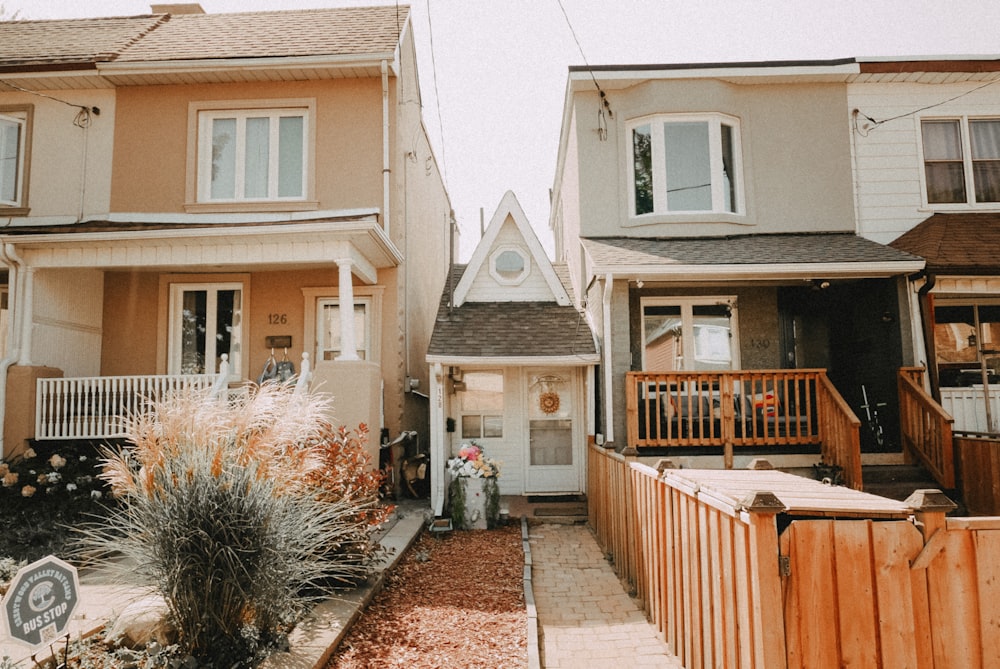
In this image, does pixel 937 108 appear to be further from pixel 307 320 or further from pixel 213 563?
pixel 213 563

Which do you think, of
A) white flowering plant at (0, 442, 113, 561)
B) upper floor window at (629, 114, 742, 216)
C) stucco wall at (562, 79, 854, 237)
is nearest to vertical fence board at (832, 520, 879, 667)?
white flowering plant at (0, 442, 113, 561)

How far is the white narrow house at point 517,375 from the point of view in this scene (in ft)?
37.9

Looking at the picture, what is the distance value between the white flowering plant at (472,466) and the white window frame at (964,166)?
912 cm

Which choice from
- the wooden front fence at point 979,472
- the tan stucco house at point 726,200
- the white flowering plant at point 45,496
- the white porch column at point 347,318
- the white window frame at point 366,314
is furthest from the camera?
the white window frame at point 366,314

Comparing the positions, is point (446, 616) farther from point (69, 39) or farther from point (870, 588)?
point (69, 39)

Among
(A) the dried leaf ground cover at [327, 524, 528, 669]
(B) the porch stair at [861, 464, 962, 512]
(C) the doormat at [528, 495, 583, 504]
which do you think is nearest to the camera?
(A) the dried leaf ground cover at [327, 524, 528, 669]

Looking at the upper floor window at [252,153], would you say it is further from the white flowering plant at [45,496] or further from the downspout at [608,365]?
the downspout at [608,365]

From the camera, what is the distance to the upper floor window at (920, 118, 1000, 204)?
11781mm

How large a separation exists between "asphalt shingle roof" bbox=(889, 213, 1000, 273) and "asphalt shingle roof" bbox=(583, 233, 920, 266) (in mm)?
443

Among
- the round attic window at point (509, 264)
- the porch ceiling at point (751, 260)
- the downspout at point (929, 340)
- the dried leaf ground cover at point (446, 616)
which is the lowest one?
the dried leaf ground cover at point (446, 616)

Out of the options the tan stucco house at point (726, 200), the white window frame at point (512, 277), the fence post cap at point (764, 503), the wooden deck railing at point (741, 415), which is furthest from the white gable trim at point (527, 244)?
the fence post cap at point (764, 503)

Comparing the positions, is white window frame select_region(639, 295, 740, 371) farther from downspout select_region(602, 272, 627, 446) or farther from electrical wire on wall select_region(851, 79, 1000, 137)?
electrical wire on wall select_region(851, 79, 1000, 137)

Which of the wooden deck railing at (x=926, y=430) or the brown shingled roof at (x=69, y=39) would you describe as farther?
the brown shingled roof at (x=69, y=39)

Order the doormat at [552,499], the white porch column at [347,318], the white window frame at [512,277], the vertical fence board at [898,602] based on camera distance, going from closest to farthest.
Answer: the vertical fence board at [898,602] < the white porch column at [347,318] < the doormat at [552,499] < the white window frame at [512,277]
